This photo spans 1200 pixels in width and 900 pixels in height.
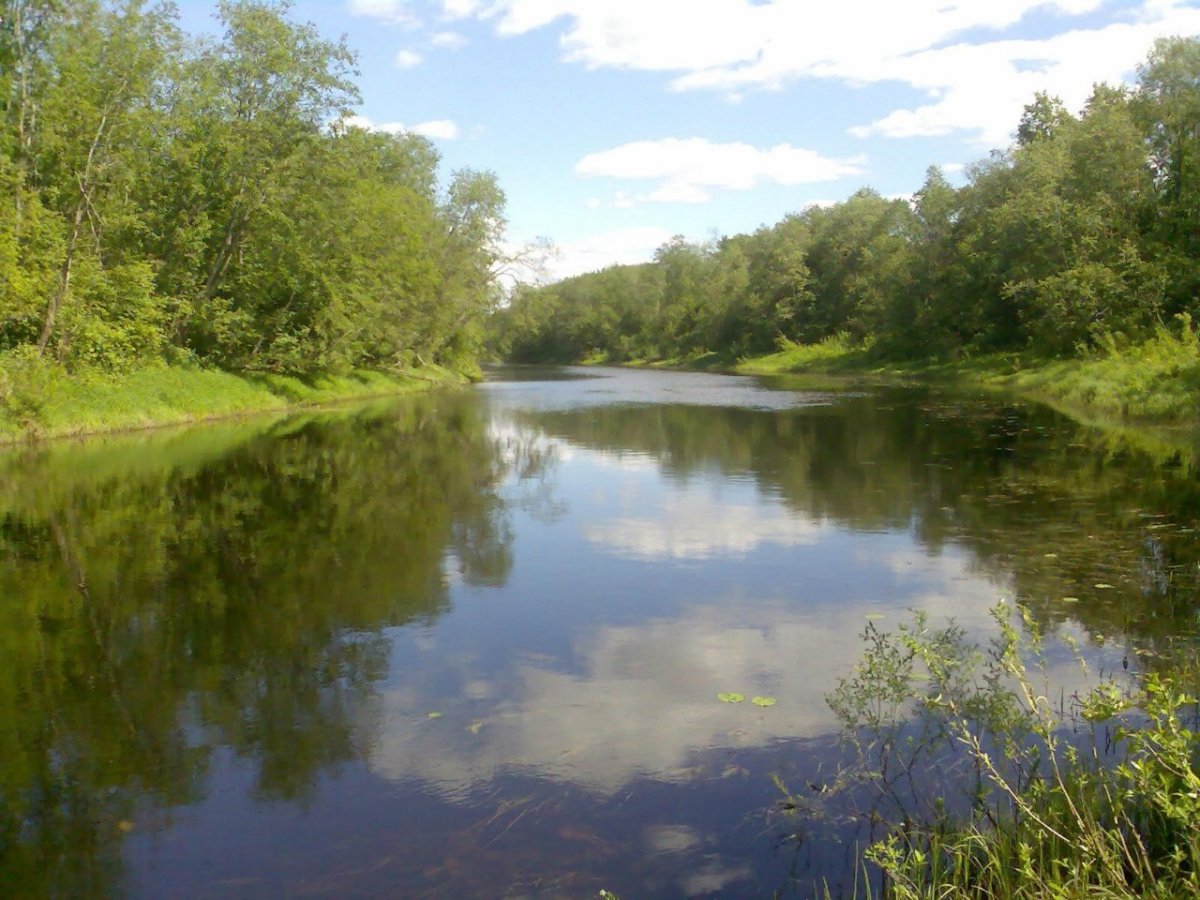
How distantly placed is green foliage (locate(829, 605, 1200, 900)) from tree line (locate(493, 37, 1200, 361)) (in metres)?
37.5

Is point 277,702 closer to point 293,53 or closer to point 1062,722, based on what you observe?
point 1062,722

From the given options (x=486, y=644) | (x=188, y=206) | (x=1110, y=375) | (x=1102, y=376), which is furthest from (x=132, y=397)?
(x=1102, y=376)

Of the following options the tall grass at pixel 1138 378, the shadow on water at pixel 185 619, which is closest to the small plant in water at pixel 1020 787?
the shadow on water at pixel 185 619

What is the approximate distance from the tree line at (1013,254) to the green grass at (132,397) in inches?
1330

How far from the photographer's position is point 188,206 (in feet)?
116

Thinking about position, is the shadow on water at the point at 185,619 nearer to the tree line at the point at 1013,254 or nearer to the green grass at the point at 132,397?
the green grass at the point at 132,397

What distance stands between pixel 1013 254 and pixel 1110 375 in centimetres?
2279

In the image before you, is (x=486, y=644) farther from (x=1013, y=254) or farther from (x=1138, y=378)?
(x=1013, y=254)

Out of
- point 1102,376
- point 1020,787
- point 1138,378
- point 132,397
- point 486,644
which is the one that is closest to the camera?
point 1020,787

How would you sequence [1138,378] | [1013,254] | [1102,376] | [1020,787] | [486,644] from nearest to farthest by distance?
[1020,787]
[486,644]
[1138,378]
[1102,376]
[1013,254]

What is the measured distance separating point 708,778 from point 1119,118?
48.0m

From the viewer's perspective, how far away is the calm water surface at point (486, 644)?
5562 millimetres

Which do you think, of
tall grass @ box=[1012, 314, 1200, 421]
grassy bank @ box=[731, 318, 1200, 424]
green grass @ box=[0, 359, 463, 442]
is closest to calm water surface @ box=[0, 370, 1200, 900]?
green grass @ box=[0, 359, 463, 442]

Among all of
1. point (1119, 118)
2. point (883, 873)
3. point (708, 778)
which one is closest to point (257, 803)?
point (708, 778)
